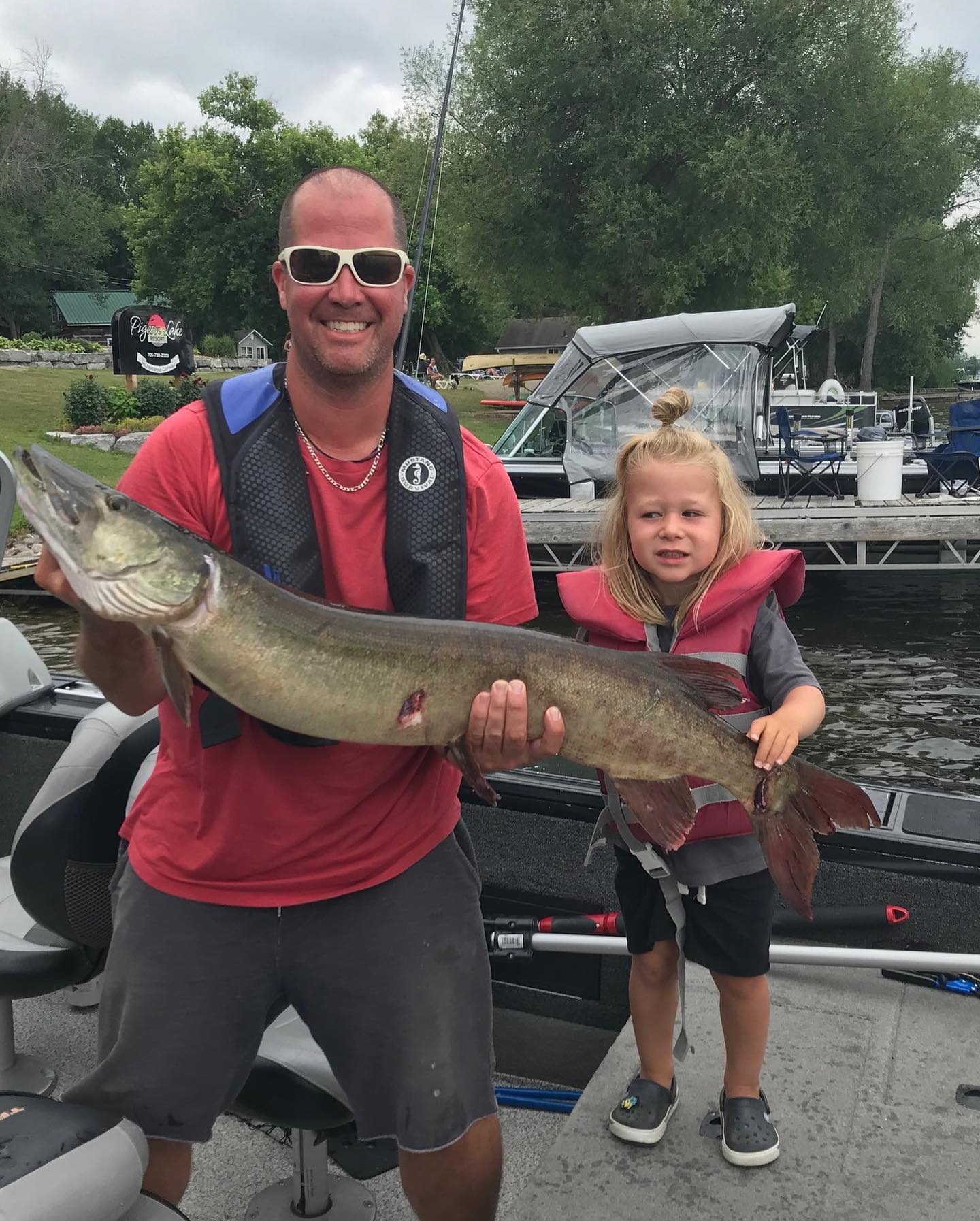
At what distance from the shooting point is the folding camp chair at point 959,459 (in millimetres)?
15445

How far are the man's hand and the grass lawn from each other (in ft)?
43.3

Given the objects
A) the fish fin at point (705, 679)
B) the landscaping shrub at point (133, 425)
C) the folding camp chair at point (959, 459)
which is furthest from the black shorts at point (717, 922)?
the landscaping shrub at point (133, 425)

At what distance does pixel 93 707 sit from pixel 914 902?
127 inches

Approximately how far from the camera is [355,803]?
219 cm

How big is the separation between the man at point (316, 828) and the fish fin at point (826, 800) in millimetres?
678

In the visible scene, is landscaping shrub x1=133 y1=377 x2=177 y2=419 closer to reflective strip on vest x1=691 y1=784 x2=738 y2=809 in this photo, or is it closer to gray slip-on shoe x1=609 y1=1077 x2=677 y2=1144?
reflective strip on vest x1=691 y1=784 x2=738 y2=809

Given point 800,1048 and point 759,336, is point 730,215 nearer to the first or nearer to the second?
point 759,336

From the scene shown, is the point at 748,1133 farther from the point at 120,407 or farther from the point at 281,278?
the point at 120,407

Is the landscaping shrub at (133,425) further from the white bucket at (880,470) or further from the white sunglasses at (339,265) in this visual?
the white sunglasses at (339,265)

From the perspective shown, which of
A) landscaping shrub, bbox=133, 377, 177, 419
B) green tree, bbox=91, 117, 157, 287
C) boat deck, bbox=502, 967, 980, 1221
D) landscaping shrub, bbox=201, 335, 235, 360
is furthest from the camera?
green tree, bbox=91, 117, 157, 287

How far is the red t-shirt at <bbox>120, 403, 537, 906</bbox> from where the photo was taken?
214 cm

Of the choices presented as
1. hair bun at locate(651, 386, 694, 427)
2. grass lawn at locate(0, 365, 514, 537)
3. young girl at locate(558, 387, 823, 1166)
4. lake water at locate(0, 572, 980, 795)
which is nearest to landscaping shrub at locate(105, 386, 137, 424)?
grass lawn at locate(0, 365, 514, 537)

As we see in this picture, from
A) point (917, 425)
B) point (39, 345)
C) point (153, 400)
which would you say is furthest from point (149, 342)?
point (39, 345)

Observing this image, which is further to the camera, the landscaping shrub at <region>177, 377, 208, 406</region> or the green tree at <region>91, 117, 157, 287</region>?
the green tree at <region>91, 117, 157, 287</region>
